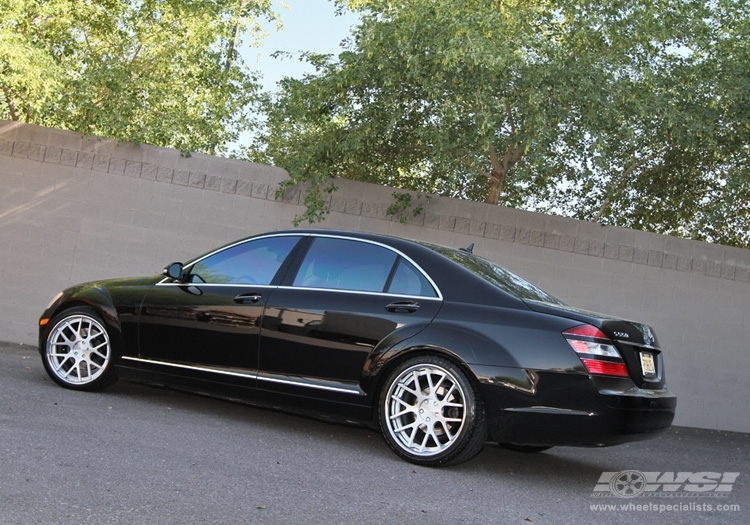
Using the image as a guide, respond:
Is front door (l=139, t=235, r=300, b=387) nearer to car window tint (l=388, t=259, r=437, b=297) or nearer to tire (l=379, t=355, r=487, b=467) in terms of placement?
car window tint (l=388, t=259, r=437, b=297)

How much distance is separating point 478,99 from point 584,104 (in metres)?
1.27

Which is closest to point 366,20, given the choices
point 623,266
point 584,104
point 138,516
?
point 584,104

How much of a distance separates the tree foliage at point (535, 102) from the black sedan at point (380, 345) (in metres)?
3.69

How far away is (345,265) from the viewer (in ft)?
22.9

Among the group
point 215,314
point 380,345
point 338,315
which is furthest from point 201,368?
point 380,345

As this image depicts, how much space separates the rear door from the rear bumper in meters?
0.81

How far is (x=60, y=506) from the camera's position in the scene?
4.30 metres

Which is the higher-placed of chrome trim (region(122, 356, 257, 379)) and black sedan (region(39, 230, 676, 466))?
black sedan (region(39, 230, 676, 466))

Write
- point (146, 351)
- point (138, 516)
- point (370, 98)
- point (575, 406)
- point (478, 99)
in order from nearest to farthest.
→ point (138, 516) < point (575, 406) < point (146, 351) < point (478, 99) < point (370, 98)

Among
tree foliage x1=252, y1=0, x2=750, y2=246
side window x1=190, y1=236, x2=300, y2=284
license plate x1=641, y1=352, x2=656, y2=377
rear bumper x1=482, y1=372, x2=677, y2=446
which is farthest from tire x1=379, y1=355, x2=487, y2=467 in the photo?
tree foliage x1=252, y1=0, x2=750, y2=246

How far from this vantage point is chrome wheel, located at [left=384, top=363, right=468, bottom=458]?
6109 mm

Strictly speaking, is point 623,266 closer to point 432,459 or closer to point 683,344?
point 683,344

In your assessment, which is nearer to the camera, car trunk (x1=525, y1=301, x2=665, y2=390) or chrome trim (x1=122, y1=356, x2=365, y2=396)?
car trunk (x1=525, y1=301, x2=665, y2=390)

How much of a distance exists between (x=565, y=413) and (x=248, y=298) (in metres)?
2.56
